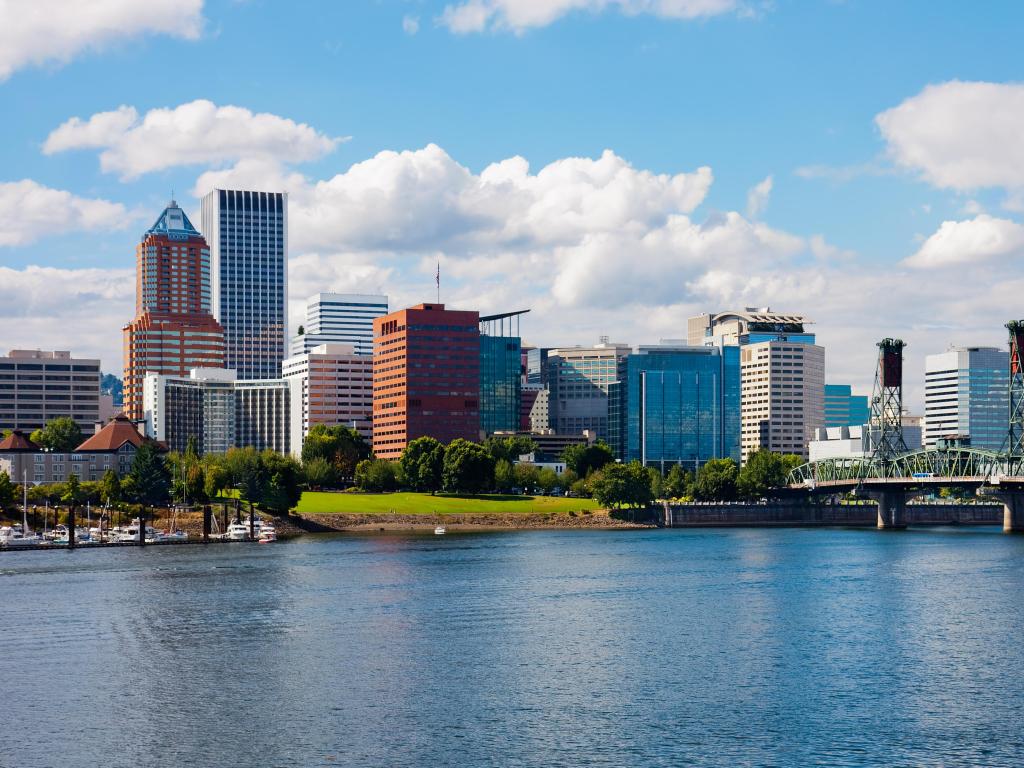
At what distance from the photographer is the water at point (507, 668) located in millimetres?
65875

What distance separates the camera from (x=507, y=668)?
85188mm

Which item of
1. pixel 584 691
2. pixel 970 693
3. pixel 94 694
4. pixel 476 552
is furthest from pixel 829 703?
pixel 476 552

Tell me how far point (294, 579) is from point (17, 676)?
5677cm

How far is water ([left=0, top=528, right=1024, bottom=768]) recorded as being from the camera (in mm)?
65875

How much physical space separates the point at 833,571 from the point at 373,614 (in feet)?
212

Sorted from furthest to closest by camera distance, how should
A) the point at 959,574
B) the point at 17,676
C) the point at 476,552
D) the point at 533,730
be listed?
1. the point at 476,552
2. the point at 959,574
3. the point at 17,676
4. the point at 533,730

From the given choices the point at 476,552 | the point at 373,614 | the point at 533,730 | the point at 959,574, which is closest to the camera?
the point at 533,730

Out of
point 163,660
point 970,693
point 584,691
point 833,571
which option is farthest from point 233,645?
point 833,571

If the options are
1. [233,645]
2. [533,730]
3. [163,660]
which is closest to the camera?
[533,730]

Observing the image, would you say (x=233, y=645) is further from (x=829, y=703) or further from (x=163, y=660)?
(x=829, y=703)

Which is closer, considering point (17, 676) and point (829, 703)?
point (829, 703)

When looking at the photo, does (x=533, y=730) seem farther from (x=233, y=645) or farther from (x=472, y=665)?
(x=233, y=645)

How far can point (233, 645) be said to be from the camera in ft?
311

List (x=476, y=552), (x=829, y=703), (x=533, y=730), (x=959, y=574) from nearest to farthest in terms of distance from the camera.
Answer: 1. (x=533, y=730)
2. (x=829, y=703)
3. (x=959, y=574)
4. (x=476, y=552)
